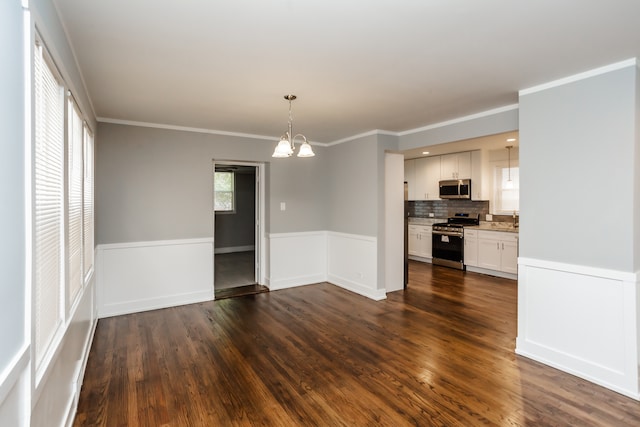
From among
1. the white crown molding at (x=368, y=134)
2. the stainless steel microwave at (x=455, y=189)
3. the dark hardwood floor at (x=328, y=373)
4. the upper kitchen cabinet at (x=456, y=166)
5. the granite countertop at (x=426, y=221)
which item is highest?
the white crown molding at (x=368, y=134)

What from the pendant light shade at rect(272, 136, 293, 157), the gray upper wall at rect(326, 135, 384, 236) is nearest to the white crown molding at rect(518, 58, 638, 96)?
the gray upper wall at rect(326, 135, 384, 236)

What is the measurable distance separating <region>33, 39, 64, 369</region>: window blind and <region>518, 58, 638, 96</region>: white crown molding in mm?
3547

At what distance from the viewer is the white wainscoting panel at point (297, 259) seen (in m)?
5.47

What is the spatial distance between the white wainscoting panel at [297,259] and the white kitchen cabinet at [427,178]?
2.91m

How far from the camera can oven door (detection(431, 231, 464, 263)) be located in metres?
6.71

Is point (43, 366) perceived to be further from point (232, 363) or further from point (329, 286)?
point (329, 286)

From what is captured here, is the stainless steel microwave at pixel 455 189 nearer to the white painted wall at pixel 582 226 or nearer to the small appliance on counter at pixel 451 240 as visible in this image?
the small appliance on counter at pixel 451 240

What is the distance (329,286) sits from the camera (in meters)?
5.61

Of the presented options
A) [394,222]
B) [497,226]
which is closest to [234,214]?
[394,222]

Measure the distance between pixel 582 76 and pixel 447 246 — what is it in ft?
15.1

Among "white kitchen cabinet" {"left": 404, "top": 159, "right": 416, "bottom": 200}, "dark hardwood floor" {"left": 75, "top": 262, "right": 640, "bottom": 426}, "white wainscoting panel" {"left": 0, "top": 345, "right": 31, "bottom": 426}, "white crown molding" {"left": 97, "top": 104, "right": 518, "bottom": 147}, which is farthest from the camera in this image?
"white kitchen cabinet" {"left": 404, "top": 159, "right": 416, "bottom": 200}

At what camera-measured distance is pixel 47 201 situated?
167cm

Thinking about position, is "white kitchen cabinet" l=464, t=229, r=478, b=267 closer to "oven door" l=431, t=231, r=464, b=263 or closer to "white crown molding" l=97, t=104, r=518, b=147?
"oven door" l=431, t=231, r=464, b=263

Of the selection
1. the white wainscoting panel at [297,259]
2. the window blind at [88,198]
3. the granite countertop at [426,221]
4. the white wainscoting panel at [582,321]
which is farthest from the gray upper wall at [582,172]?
the granite countertop at [426,221]
